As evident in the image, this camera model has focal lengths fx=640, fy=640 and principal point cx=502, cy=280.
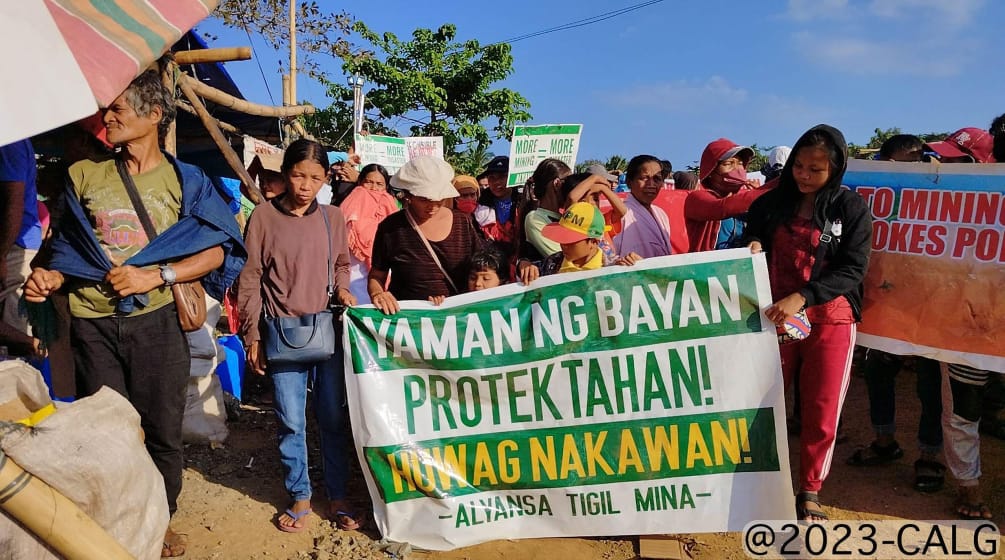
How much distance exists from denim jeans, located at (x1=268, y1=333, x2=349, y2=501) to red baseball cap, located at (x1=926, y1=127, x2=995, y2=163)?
4.09 meters

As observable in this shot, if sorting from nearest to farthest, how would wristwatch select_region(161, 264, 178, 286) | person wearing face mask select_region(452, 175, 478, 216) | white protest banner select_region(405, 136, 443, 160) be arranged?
wristwatch select_region(161, 264, 178, 286) < person wearing face mask select_region(452, 175, 478, 216) < white protest banner select_region(405, 136, 443, 160)

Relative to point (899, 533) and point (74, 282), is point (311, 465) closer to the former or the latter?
point (74, 282)

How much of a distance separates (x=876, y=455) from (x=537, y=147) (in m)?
4.54

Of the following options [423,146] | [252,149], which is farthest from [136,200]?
[423,146]

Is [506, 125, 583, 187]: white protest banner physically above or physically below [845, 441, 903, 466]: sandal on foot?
above

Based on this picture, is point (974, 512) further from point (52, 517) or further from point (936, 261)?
point (52, 517)

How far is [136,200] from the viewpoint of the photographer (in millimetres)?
Result: 2752

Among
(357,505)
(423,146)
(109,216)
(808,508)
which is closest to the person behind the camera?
(109,216)

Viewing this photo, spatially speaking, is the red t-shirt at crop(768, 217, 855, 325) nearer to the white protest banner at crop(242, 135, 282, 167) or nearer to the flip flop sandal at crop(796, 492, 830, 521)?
the flip flop sandal at crop(796, 492, 830, 521)

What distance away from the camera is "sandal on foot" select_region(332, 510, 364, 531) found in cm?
342

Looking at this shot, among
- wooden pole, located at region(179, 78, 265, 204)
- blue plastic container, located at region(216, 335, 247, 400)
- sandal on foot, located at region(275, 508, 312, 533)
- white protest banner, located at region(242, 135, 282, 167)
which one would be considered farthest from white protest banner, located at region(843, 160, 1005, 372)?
white protest banner, located at region(242, 135, 282, 167)

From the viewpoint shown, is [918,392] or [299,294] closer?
[299,294]

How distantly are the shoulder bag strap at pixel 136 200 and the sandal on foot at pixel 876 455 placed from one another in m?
4.32

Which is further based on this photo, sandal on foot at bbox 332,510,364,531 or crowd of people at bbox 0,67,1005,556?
sandal on foot at bbox 332,510,364,531
